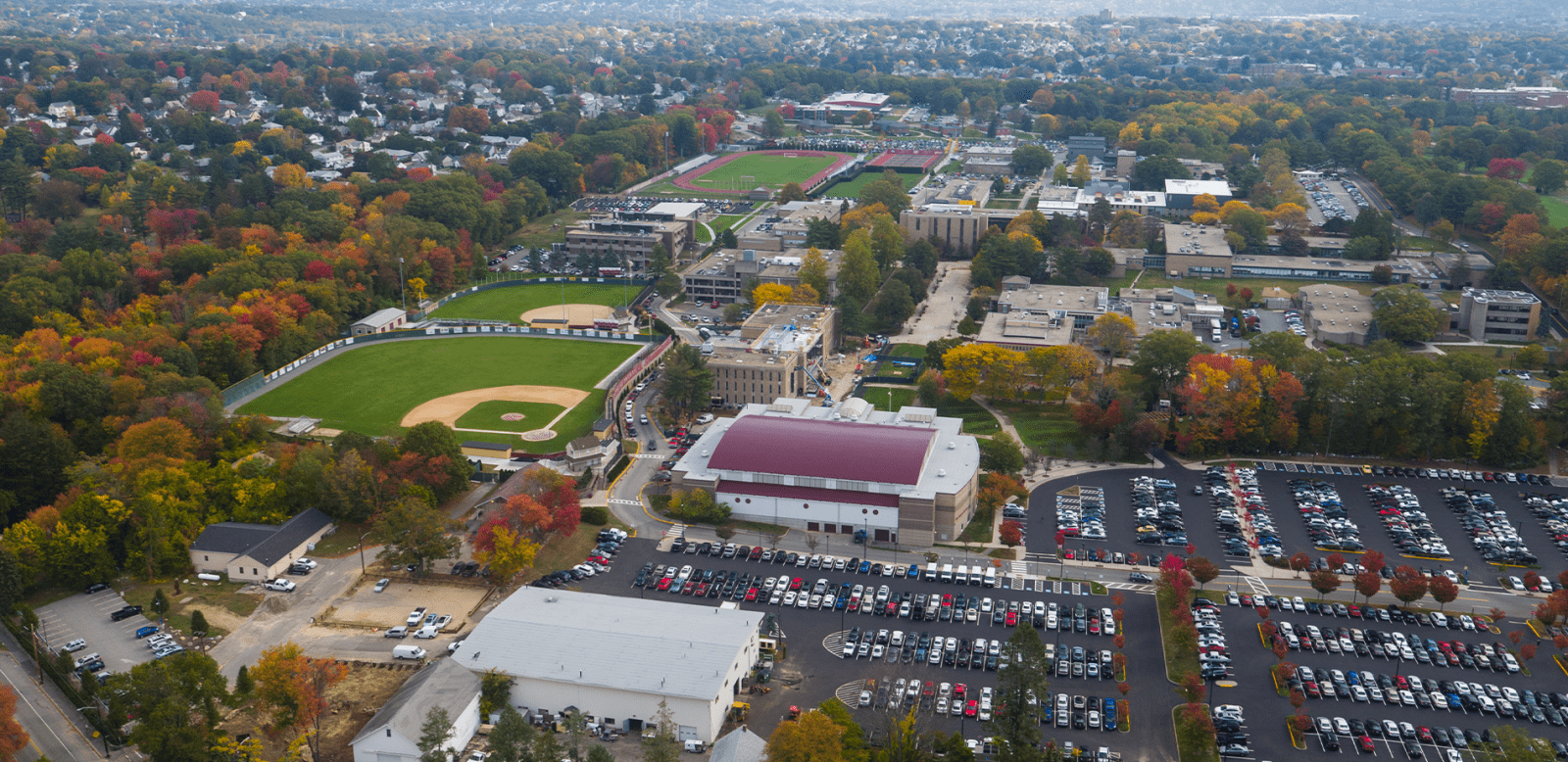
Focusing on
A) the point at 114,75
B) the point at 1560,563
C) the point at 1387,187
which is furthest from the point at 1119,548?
the point at 114,75

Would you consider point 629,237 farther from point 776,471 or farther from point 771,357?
point 776,471

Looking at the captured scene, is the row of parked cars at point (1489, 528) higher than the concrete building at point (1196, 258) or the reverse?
the reverse

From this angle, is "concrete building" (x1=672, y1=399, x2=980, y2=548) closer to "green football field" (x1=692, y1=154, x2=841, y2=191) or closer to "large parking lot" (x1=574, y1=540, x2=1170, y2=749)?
"large parking lot" (x1=574, y1=540, x2=1170, y2=749)

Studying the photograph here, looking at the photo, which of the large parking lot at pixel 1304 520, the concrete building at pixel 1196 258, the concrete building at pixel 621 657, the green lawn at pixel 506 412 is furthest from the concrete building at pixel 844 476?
the concrete building at pixel 1196 258

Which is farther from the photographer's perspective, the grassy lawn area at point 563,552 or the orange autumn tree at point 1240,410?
the orange autumn tree at point 1240,410

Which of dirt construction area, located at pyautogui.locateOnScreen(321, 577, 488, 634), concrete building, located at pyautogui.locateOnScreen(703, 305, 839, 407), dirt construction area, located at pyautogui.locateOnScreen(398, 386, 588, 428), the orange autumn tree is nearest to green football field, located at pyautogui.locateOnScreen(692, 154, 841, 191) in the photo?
concrete building, located at pyautogui.locateOnScreen(703, 305, 839, 407)

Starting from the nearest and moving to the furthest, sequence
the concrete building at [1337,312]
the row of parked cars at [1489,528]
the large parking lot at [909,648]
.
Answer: the large parking lot at [909,648]
the row of parked cars at [1489,528]
the concrete building at [1337,312]

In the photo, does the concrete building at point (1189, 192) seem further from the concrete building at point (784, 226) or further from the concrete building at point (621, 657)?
the concrete building at point (621, 657)

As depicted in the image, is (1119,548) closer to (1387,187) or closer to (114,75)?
(1387,187)
